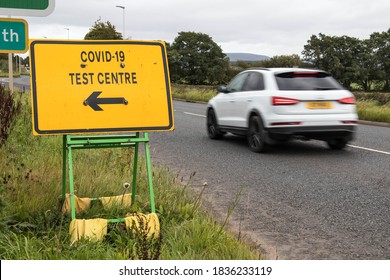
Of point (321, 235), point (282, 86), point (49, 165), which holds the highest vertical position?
point (282, 86)

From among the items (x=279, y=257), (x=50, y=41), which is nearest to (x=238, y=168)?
(x=279, y=257)

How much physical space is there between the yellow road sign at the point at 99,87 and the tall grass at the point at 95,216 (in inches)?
30.1

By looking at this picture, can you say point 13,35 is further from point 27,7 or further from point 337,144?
point 337,144

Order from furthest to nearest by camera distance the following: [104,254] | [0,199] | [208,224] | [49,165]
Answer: [49,165] → [208,224] → [0,199] → [104,254]

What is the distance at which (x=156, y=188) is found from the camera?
5.48m

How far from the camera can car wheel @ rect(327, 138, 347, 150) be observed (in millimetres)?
10031

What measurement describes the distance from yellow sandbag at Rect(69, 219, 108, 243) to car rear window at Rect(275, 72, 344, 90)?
6125 mm

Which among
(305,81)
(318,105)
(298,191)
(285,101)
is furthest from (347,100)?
(298,191)

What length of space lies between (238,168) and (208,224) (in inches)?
155

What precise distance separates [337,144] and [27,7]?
714 cm

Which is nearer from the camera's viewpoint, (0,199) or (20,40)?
(0,199)

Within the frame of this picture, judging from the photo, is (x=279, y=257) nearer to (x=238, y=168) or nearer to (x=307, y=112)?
(x=238, y=168)

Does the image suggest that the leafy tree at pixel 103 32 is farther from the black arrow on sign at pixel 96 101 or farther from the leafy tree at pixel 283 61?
the black arrow on sign at pixel 96 101

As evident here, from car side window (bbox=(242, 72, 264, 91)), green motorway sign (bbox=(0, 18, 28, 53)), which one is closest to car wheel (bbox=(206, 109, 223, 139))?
car side window (bbox=(242, 72, 264, 91))
